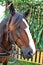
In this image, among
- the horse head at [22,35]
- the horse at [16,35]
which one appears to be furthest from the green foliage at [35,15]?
the horse head at [22,35]

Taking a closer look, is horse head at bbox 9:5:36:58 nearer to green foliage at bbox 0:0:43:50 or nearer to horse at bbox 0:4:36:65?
horse at bbox 0:4:36:65

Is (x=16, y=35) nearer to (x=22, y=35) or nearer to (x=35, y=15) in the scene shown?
(x=22, y=35)

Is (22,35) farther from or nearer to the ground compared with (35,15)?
farther from the ground

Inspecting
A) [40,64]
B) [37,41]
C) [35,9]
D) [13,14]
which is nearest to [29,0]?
[35,9]

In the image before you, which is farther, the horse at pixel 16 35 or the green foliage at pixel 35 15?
the green foliage at pixel 35 15

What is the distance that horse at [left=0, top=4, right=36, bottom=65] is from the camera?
407 cm

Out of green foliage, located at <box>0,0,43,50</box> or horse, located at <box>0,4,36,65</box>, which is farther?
green foliage, located at <box>0,0,43,50</box>

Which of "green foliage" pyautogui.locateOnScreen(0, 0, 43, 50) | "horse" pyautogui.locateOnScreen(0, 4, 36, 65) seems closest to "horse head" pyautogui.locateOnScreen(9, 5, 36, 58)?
"horse" pyautogui.locateOnScreen(0, 4, 36, 65)

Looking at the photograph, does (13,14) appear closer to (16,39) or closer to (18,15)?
(18,15)

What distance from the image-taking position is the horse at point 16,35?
4070 mm

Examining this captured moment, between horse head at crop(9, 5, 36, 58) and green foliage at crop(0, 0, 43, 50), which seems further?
green foliage at crop(0, 0, 43, 50)

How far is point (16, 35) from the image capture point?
4.18 meters

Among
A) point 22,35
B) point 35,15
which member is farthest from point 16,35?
point 35,15

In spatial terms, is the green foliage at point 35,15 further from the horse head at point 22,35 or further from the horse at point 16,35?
the horse head at point 22,35
